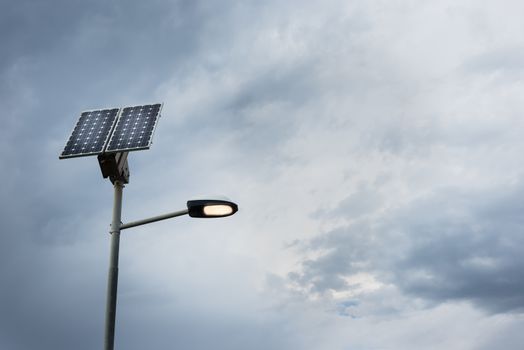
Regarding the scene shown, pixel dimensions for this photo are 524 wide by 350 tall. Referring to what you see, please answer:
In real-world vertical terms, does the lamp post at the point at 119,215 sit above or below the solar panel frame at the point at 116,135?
below

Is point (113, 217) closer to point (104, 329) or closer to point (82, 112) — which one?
point (104, 329)

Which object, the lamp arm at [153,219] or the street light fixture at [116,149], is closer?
the street light fixture at [116,149]

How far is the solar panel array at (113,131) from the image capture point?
27.6 feet

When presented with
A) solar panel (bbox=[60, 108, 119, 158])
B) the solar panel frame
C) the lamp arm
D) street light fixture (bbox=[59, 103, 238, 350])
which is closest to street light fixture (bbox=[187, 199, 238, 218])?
street light fixture (bbox=[59, 103, 238, 350])

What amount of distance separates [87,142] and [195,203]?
2738 millimetres

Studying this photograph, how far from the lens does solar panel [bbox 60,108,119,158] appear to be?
8.46 metres

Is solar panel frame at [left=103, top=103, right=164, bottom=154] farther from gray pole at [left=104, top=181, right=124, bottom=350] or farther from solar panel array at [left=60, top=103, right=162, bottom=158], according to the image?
gray pole at [left=104, top=181, right=124, bottom=350]

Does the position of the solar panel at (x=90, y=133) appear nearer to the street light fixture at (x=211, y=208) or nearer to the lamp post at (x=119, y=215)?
the lamp post at (x=119, y=215)

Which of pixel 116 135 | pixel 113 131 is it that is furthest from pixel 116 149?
pixel 113 131

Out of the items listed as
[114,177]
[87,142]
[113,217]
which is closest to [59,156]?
[87,142]

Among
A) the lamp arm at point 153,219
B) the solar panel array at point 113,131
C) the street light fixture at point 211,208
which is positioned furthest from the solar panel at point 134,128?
the street light fixture at point 211,208

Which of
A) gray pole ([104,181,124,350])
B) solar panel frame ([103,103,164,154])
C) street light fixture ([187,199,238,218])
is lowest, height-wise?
gray pole ([104,181,124,350])

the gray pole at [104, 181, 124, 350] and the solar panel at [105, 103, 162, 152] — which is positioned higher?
the solar panel at [105, 103, 162, 152]

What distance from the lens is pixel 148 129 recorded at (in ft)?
30.2
